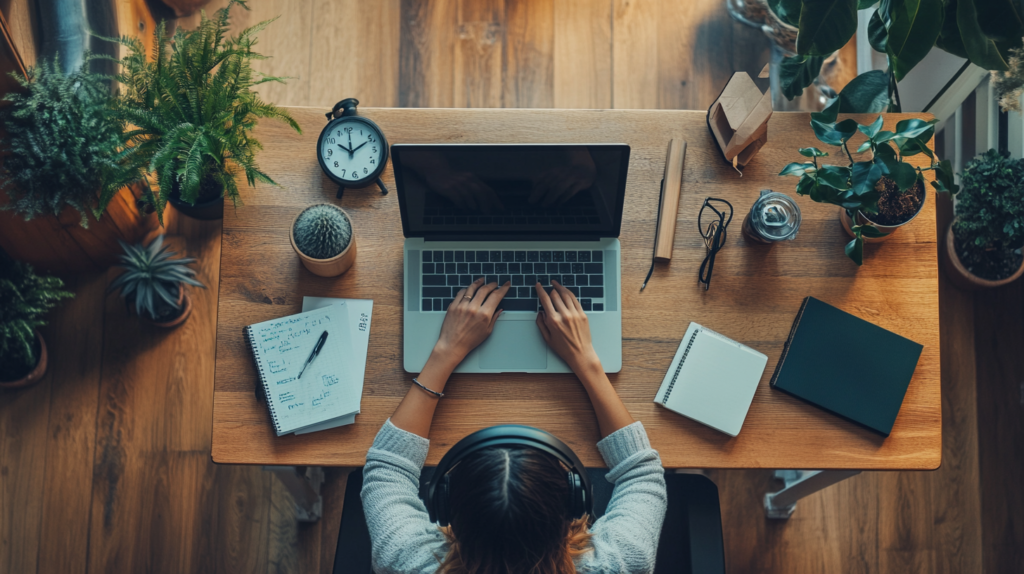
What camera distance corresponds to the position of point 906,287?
1210mm

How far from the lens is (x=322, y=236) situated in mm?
1116

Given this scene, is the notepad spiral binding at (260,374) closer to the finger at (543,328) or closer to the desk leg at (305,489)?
the desk leg at (305,489)

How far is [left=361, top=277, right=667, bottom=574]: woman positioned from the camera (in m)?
0.84

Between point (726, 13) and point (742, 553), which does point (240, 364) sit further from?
point (726, 13)

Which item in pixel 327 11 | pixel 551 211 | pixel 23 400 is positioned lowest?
pixel 23 400

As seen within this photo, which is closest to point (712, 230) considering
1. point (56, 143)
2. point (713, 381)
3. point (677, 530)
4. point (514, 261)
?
point (713, 381)

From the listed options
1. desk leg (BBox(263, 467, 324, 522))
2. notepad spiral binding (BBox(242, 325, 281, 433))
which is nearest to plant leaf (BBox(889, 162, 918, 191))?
notepad spiral binding (BBox(242, 325, 281, 433))

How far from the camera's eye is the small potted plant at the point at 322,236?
1.12m

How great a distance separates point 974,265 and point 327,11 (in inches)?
84.3

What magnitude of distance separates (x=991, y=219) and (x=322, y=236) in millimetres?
1603

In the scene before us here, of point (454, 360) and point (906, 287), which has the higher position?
point (906, 287)

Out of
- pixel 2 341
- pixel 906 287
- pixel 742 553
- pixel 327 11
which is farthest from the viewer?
pixel 327 11

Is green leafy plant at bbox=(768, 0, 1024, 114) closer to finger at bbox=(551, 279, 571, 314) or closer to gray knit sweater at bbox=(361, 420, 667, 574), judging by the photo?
finger at bbox=(551, 279, 571, 314)

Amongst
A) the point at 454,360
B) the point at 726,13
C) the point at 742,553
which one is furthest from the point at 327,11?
the point at 742,553
